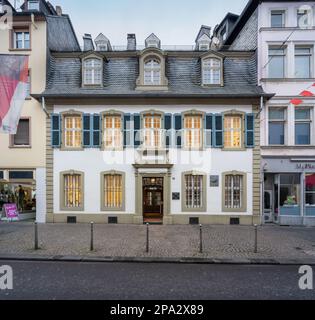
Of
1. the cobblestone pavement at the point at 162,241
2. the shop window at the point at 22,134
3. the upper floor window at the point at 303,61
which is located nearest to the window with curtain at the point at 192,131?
the cobblestone pavement at the point at 162,241

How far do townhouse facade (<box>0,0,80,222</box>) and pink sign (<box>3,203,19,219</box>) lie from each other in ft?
1.19

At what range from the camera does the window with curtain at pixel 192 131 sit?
13.5m

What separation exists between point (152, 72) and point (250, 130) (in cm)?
681

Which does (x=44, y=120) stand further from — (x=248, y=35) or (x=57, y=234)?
(x=248, y=35)

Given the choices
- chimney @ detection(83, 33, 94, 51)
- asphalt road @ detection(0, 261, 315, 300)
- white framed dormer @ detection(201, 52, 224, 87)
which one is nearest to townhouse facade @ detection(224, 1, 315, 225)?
white framed dormer @ detection(201, 52, 224, 87)

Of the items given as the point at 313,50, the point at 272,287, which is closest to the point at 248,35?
the point at 313,50

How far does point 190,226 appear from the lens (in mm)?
12648

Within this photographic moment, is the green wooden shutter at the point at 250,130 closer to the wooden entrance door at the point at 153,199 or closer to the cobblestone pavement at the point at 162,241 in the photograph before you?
the cobblestone pavement at the point at 162,241

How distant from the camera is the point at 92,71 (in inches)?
542

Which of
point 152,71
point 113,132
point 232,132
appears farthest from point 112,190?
point 232,132

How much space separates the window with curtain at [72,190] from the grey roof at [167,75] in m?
4.87

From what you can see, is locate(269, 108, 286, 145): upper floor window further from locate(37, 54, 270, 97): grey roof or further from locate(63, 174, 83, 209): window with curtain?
locate(63, 174, 83, 209): window with curtain
